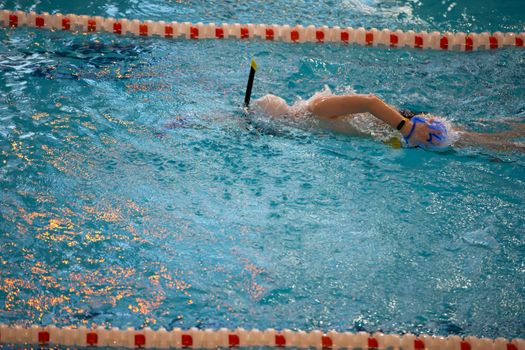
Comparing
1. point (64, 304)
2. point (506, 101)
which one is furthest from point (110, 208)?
point (506, 101)

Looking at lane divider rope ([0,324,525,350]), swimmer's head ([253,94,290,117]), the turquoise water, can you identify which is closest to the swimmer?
swimmer's head ([253,94,290,117])

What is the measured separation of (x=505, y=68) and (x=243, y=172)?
98.7 inches

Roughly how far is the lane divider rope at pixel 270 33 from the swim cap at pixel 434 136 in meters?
1.81

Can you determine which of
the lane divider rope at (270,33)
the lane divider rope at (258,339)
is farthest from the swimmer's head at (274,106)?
the lane divider rope at (258,339)

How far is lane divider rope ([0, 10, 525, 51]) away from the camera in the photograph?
5809 millimetres

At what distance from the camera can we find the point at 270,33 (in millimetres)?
5867

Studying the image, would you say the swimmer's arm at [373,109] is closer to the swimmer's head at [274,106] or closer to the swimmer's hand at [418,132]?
the swimmer's hand at [418,132]

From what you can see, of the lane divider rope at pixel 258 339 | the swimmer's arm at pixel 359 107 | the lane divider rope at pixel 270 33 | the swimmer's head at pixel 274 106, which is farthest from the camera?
the lane divider rope at pixel 270 33

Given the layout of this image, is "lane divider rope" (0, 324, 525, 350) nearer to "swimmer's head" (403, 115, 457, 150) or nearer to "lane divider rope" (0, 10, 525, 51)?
"swimmer's head" (403, 115, 457, 150)

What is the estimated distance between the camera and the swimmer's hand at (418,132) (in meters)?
4.12

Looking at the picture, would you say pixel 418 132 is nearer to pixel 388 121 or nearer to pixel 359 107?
pixel 388 121

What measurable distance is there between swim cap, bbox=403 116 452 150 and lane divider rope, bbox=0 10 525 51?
5.94 feet

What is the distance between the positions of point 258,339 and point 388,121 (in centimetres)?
169

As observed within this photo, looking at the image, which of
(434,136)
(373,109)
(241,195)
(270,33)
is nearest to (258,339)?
(241,195)
